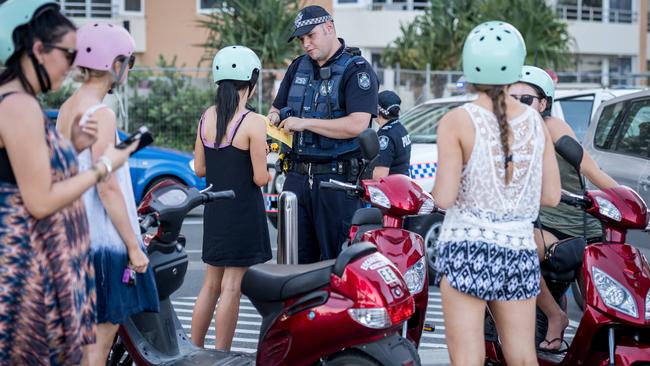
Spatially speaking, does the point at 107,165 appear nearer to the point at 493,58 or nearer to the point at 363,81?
the point at 493,58

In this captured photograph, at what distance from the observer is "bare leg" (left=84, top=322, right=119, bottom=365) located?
181 inches

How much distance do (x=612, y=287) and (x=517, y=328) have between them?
77cm

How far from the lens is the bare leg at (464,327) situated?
14.1 ft

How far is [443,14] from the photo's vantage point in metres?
25.4

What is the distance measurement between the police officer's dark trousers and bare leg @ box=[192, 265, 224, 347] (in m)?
0.60

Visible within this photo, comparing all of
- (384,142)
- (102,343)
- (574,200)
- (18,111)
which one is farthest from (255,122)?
(18,111)

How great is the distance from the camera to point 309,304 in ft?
15.1

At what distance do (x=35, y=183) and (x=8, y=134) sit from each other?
175 mm

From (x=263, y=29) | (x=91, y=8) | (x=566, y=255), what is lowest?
(x=566, y=255)

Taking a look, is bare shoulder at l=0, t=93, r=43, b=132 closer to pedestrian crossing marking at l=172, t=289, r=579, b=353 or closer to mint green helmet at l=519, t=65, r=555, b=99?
mint green helmet at l=519, t=65, r=555, b=99

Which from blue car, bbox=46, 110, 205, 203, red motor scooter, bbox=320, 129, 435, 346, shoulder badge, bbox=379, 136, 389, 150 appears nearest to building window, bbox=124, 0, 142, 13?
blue car, bbox=46, 110, 205, 203

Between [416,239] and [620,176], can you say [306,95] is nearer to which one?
[416,239]

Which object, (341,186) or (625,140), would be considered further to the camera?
(625,140)

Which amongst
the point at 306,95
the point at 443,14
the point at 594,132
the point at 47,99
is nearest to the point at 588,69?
the point at 443,14
